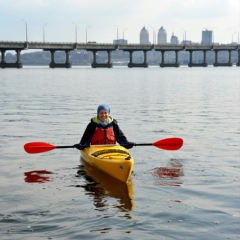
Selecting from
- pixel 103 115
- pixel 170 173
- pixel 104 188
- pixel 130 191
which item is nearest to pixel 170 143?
pixel 170 173

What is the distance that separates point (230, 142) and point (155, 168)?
559cm

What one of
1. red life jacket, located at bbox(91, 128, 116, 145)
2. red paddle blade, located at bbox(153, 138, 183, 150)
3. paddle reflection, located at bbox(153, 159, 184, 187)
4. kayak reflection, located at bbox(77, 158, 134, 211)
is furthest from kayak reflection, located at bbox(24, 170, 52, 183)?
red paddle blade, located at bbox(153, 138, 183, 150)

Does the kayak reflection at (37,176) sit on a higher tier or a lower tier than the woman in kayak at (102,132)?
lower

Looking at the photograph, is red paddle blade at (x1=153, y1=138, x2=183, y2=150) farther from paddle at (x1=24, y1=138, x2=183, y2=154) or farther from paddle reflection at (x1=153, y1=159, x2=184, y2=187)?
paddle reflection at (x1=153, y1=159, x2=184, y2=187)

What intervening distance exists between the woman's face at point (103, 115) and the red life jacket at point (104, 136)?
29 cm

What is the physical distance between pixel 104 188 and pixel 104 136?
8.16 feet

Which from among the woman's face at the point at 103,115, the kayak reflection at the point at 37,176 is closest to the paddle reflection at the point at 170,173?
the woman's face at the point at 103,115

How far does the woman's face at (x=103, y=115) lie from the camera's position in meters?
15.2

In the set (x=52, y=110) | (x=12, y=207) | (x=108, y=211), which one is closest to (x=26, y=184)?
(x=12, y=207)

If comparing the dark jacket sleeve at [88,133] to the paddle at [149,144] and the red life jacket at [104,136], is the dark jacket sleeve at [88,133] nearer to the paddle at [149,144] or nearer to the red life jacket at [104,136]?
the red life jacket at [104,136]

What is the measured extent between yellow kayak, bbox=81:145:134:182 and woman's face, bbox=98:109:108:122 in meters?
0.75

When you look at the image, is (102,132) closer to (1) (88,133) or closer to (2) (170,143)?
(1) (88,133)

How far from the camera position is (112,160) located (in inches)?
542

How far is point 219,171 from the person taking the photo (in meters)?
15.0
